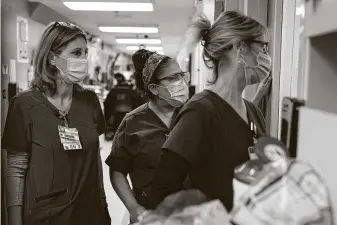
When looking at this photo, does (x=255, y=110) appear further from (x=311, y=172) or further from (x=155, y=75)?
(x=155, y=75)

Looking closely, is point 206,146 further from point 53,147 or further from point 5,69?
point 5,69

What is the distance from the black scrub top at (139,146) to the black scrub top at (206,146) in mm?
811

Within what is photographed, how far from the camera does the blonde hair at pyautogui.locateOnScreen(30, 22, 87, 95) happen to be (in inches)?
80.1

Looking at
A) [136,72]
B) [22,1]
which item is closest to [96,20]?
[22,1]

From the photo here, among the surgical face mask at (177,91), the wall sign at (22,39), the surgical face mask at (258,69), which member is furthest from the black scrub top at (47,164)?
the wall sign at (22,39)

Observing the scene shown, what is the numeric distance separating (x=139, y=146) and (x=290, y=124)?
3.68 feet

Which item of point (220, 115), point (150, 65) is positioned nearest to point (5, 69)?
point (150, 65)

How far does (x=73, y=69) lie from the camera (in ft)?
6.73

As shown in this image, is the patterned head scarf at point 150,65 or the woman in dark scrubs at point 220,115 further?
the patterned head scarf at point 150,65

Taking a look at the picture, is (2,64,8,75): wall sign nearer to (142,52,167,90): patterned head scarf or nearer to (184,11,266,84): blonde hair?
(142,52,167,90): patterned head scarf

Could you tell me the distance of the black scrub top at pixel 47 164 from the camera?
1.99 m

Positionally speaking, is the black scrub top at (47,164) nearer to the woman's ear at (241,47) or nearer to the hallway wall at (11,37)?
the woman's ear at (241,47)

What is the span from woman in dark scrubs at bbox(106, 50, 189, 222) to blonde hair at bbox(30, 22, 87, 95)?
34cm

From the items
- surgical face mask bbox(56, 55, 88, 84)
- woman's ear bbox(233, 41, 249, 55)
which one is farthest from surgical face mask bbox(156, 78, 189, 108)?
woman's ear bbox(233, 41, 249, 55)
